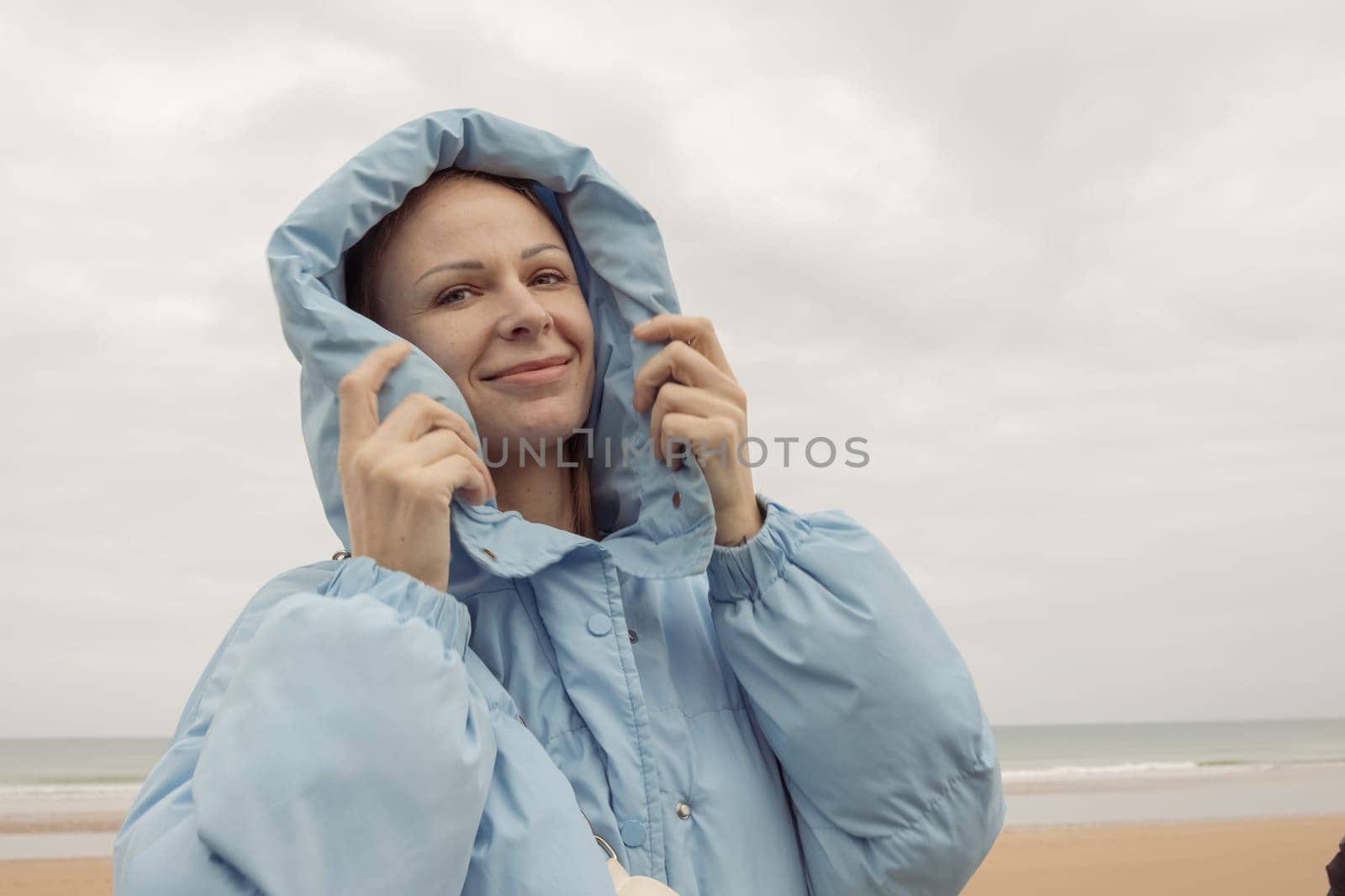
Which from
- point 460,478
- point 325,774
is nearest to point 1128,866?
point 460,478

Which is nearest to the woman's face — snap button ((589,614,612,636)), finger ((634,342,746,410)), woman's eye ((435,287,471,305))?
woman's eye ((435,287,471,305))

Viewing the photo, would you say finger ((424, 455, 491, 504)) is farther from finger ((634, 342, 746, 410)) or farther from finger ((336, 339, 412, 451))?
finger ((634, 342, 746, 410))

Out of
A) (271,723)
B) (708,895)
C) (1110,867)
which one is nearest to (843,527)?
(708,895)

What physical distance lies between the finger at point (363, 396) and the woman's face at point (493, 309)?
0.21 metres

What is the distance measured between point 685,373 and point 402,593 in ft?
2.14

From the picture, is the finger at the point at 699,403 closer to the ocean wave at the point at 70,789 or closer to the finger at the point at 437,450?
the finger at the point at 437,450

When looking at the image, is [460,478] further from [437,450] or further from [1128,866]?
[1128,866]

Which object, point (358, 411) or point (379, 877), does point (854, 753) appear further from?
point (358, 411)

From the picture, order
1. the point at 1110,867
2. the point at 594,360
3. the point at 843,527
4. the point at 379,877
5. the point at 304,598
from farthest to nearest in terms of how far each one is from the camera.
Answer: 1. the point at 1110,867
2. the point at 594,360
3. the point at 843,527
4. the point at 304,598
5. the point at 379,877

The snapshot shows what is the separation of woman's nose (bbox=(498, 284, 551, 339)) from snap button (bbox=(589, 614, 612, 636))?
1.75 feet

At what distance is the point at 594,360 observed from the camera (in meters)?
2.25

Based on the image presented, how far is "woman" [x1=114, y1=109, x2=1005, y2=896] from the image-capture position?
131 cm

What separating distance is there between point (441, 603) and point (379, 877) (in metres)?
0.38

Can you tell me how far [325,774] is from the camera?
128 centimetres
